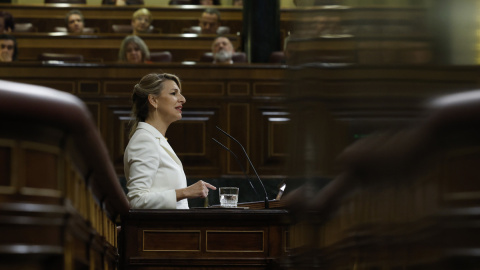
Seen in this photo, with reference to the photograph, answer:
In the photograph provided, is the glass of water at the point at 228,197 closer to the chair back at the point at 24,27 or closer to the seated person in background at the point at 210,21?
the seated person in background at the point at 210,21

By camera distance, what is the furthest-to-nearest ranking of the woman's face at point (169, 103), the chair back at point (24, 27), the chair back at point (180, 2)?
1. the chair back at point (180, 2)
2. the chair back at point (24, 27)
3. the woman's face at point (169, 103)

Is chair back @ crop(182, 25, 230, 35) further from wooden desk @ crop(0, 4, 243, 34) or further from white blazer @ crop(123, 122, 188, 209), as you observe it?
white blazer @ crop(123, 122, 188, 209)

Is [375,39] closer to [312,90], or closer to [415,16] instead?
[415,16]

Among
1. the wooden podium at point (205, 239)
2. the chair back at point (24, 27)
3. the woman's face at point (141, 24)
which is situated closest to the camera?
the wooden podium at point (205, 239)

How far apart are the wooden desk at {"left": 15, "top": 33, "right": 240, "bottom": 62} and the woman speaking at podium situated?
4.49m

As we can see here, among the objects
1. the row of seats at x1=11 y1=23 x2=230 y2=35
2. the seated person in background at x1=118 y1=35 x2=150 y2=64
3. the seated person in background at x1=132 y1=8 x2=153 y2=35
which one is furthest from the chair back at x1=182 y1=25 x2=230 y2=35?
the seated person in background at x1=118 y1=35 x2=150 y2=64

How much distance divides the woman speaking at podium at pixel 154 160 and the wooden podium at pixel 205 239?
0.24m

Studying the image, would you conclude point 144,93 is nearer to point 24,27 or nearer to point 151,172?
point 151,172

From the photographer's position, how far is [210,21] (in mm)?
8398

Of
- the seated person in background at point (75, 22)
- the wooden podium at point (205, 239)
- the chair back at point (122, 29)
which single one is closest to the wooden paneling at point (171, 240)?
the wooden podium at point (205, 239)

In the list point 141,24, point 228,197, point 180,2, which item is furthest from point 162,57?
point 228,197

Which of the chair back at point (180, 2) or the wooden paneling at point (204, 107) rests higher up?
the chair back at point (180, 2)

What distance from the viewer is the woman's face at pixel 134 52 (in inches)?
262

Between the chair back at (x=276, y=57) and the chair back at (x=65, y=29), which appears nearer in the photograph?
the chair back at (x=276, y=57)
